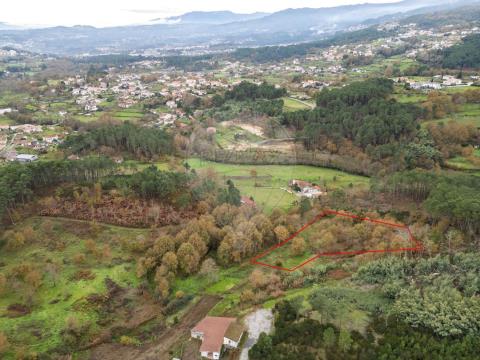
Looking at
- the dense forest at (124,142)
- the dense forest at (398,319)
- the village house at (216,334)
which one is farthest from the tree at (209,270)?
the dense forest at (124,142)

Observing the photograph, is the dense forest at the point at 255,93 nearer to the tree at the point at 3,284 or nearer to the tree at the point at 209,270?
the tree at the point at 209,270

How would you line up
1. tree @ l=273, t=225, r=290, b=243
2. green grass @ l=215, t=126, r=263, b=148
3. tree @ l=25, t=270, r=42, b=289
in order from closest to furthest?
tree @ l=25, t=270, r=42, b=289 < tree @ l=273, t=225, r=290, b=243 < green grass @ l=215, t=126, r=263, b=148

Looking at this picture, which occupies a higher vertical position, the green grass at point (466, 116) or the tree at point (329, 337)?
the green grass at point (466, 116)

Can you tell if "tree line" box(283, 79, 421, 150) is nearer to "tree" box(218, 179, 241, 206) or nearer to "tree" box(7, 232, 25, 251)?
"tree" box(218, 179, 241, 206)

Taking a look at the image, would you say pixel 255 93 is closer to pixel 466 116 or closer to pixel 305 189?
pixel 466 116

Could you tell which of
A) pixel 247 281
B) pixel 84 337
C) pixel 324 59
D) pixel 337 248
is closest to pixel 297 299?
pixel 247 281

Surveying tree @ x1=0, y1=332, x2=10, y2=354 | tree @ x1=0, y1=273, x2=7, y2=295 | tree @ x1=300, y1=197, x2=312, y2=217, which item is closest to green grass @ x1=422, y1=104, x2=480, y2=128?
tree @ x1=300, y1=197, x2=312, y2=217

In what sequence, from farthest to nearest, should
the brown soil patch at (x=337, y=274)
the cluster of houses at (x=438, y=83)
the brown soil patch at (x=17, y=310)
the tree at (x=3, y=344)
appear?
the cluster of houses at (x=438, y=83) < the brown soil patch at (x=337, y=274) < the brown soil patch at (x=17, y=310) < the tree at (x=3, y=344)
